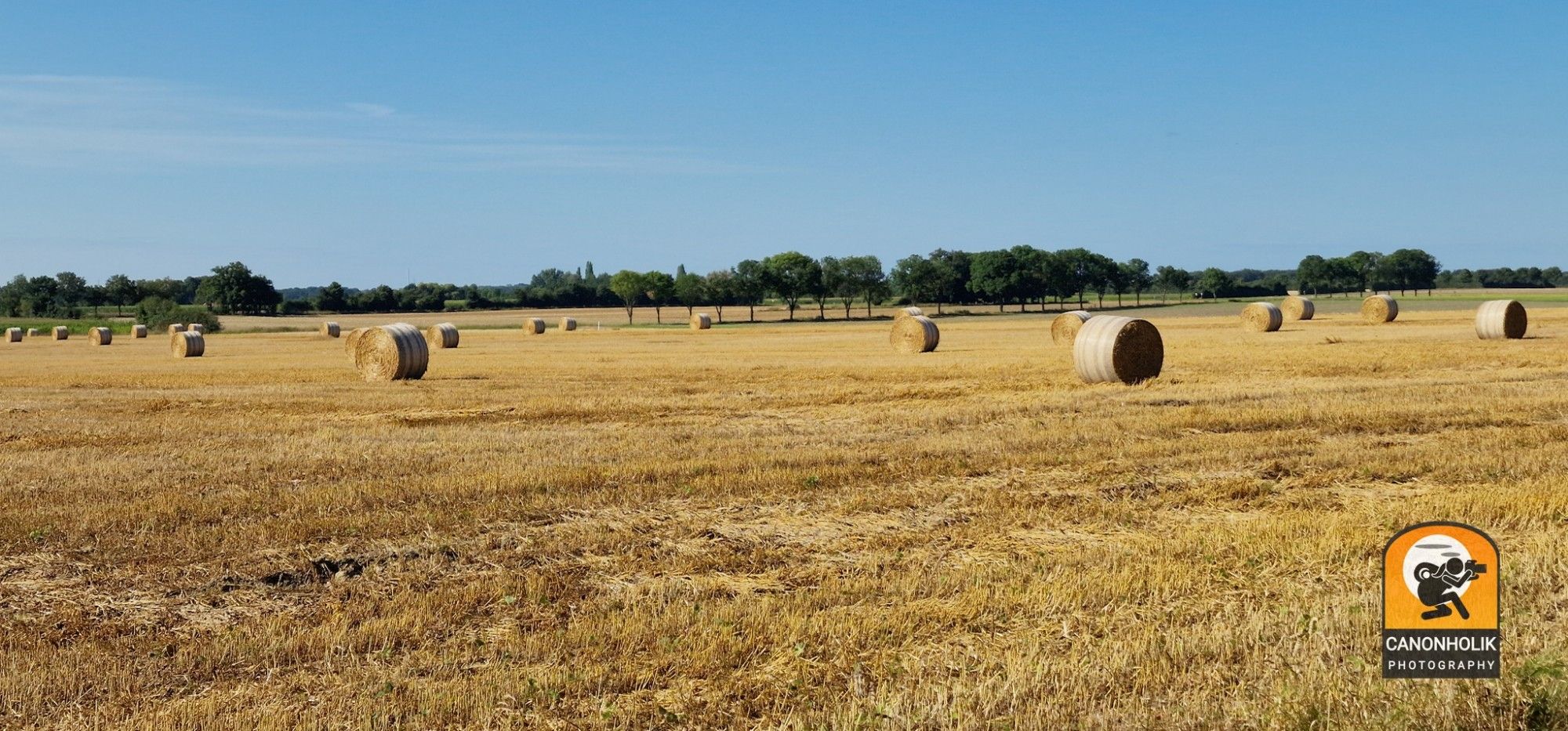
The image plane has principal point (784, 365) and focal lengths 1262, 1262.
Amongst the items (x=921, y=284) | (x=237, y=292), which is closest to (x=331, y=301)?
(x=237, y=292)

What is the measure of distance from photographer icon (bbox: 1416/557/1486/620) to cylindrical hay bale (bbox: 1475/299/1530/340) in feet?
121

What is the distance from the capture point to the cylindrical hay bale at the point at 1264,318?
164 feet

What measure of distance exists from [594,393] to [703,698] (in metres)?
17.4

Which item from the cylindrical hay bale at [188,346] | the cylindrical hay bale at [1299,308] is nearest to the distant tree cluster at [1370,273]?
the cylindrical hay bale at [1299,308]

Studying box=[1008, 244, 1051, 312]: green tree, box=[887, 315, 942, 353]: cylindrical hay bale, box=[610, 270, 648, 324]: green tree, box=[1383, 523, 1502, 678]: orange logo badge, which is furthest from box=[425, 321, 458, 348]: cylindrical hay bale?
box=[1008, 244, 1051, 312]: green tree

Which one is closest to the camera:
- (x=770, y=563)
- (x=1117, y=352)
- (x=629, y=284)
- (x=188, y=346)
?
(x=770, y=563)

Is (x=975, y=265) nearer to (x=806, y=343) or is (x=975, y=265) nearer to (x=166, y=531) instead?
(x=806, y=343)

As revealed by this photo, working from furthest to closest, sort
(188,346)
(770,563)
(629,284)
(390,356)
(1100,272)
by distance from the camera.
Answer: (1100,272), (629,284), (188,346), (390,356), (770,563)

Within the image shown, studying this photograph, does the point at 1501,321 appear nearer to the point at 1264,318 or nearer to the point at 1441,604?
the point at 1264,318

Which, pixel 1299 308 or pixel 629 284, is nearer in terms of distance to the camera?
pixel 1299 308

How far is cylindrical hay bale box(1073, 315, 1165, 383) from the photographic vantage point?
22922mm

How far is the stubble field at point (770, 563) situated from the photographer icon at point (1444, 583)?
91 cm

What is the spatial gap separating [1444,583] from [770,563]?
16.0 ft

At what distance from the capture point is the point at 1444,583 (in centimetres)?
404
